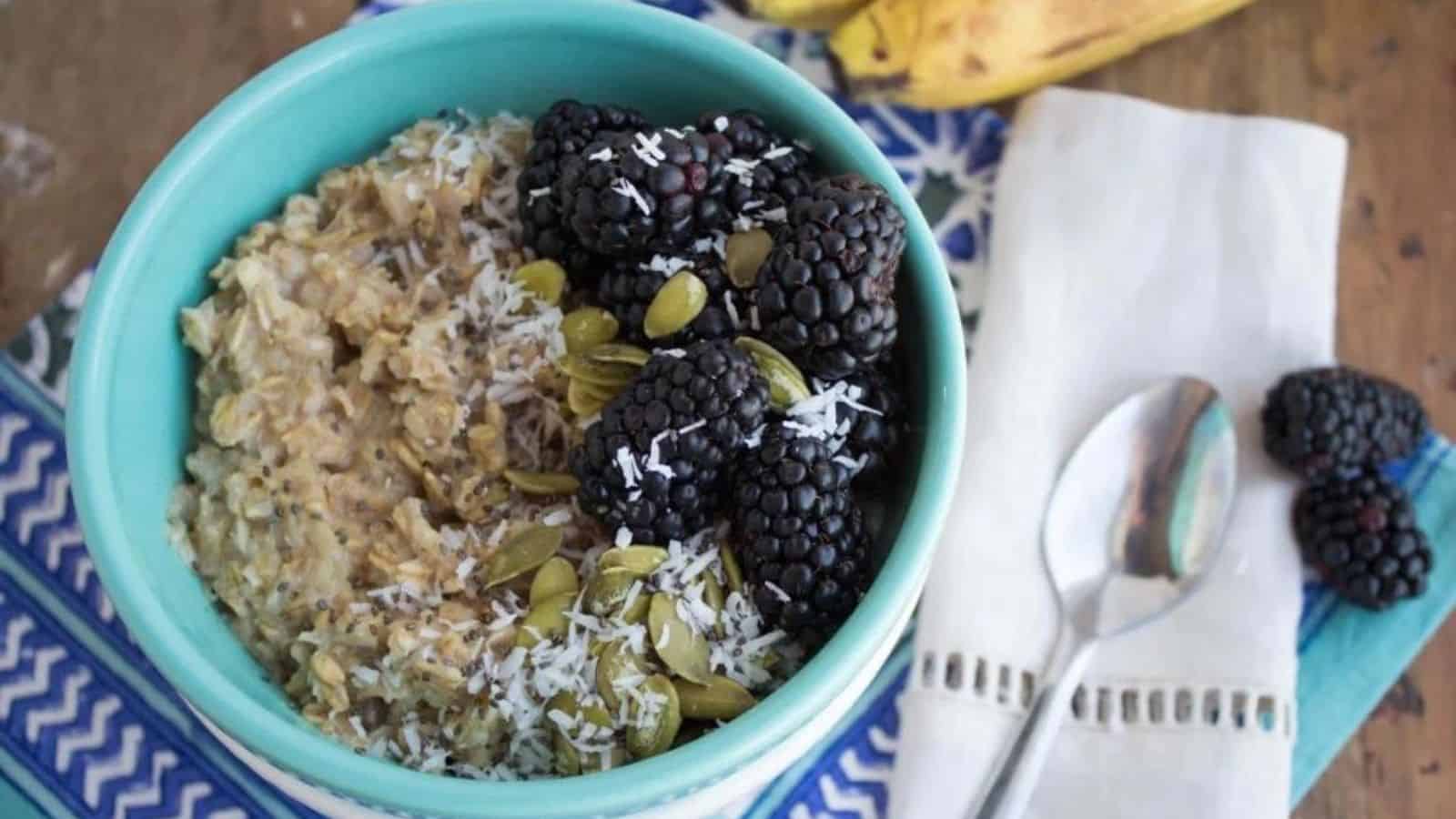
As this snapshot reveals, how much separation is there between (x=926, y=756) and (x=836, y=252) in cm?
47

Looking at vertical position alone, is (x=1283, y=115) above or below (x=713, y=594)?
above

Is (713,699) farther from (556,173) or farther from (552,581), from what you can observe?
(556,173)

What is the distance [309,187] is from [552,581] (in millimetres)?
379

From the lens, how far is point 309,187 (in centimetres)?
113

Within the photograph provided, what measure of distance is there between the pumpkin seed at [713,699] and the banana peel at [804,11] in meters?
0.66

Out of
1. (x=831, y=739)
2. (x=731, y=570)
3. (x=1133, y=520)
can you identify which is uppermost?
(x=731, y=570)

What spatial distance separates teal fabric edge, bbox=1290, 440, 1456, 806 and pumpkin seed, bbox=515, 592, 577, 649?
2.08 ft

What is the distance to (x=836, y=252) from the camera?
0.91 meters

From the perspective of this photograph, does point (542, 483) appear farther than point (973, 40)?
No

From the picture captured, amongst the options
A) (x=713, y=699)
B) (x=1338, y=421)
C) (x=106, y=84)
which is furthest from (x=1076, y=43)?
(x=106, y=84)

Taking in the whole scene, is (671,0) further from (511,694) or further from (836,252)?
(511,694)

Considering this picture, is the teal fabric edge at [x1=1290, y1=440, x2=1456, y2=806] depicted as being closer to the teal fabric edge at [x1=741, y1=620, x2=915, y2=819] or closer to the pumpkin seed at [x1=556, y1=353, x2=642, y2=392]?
the teal fabric edge at [x1=741, y1=620, x2=915, y2=819]

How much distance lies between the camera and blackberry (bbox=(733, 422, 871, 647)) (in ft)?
2.98

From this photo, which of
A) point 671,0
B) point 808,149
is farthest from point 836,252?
point 671,0
